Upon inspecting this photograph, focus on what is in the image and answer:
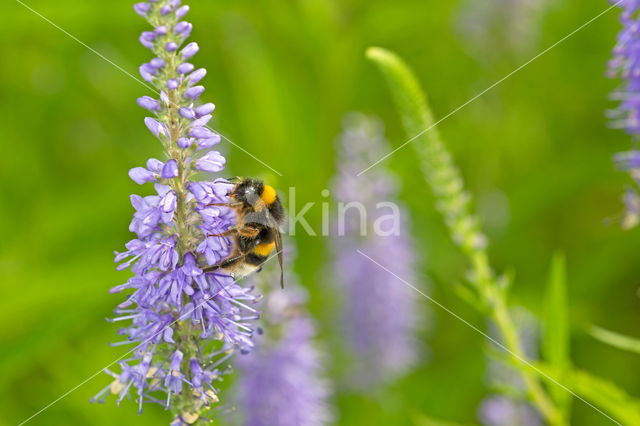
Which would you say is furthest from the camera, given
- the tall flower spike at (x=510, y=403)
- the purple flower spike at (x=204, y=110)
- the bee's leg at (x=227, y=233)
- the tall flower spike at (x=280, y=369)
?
the tall flower spike at (x=510, y=403)

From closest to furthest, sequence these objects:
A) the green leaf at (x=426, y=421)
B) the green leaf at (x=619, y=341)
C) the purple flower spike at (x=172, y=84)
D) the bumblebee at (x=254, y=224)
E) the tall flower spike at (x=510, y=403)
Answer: the purple flower spike at (x=172, y=84)
the green leaf at (x=619, y=341)
the bumblebee at (x=254, y=224)
the green leaf at (x=426, y=421)
the tall flower spike at (x=510, y=403)

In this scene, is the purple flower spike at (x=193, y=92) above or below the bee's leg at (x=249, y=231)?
above

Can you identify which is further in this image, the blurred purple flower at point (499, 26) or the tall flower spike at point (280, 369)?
the blurred purple flower at point (499, 26)

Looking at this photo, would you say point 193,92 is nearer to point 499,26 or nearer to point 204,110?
point 204,110

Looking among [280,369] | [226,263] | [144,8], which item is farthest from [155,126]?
[280,369]

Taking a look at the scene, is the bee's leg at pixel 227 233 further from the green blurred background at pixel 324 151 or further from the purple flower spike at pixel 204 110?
the green blurred background at pixel 324 151

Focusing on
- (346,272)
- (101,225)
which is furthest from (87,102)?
(346,272)

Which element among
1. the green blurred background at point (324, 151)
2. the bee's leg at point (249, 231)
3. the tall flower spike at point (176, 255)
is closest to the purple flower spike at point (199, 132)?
the tall flower spike at point (176, 255)
